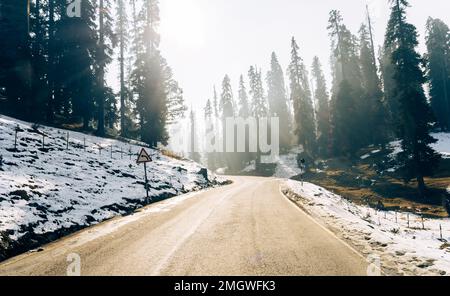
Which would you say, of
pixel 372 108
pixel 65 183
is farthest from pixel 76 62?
pixel 372 108

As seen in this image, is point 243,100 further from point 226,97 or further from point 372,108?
point 372,108

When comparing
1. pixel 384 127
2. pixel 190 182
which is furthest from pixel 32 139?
pixel 384 127

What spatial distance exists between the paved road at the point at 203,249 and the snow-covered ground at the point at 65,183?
1.44 meters

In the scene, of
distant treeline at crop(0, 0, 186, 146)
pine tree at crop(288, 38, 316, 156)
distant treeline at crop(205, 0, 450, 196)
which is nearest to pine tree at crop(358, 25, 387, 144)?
distant treeline at crop(205, 0, 450, 196)

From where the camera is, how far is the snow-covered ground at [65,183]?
1136 cm

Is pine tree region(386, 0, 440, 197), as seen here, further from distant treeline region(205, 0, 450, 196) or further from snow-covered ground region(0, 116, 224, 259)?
snow-covered ground region(0, 116, 224, 259)

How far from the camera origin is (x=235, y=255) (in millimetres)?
7488

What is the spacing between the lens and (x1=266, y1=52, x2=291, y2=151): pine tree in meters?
71.4

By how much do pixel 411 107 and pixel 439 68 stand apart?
103 ft

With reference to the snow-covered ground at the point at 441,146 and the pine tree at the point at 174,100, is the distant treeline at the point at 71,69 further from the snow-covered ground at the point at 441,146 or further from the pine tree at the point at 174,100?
the snow-covered ground at the point at 441,146

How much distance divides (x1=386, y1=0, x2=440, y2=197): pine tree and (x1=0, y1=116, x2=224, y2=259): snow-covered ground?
20.8 m

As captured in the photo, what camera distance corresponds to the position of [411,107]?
107 feet

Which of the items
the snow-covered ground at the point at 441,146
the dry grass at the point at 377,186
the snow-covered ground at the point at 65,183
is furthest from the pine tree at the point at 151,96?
the snow-covered ground at the point at 441,146
